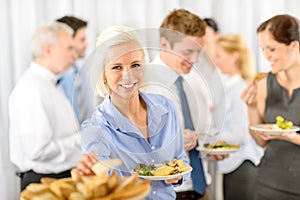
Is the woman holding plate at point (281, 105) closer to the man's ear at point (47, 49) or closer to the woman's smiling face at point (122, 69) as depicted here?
the man's ear at point (47, 49)

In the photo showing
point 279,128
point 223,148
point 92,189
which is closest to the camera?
point 92,189

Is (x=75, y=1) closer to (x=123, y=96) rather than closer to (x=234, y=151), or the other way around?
(x=234, y=151)

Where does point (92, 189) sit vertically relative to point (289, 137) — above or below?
above

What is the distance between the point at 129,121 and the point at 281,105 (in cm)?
119

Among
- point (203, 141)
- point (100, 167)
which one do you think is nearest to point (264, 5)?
point (203, 141)

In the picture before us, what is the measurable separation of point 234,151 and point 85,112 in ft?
4.05

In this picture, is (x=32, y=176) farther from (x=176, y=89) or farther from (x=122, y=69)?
(x=122, y=69)

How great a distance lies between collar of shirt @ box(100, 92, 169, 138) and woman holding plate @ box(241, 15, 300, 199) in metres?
1.02

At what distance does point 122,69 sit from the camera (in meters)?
0.77

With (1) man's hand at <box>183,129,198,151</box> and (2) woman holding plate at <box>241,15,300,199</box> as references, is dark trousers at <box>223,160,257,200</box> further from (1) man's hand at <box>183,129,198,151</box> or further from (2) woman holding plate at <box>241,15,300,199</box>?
(1) man's hand at <box>183,129,198,151</box>

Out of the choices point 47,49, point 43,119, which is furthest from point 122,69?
point 47,49

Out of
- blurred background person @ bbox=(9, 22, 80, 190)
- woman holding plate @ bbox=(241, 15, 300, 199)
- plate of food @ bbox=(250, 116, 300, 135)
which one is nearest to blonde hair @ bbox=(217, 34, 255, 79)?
woman holding plate @ bbox=(241, 15, 300, 199)

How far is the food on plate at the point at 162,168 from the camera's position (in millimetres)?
806

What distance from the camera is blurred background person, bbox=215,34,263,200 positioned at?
2043 mm
